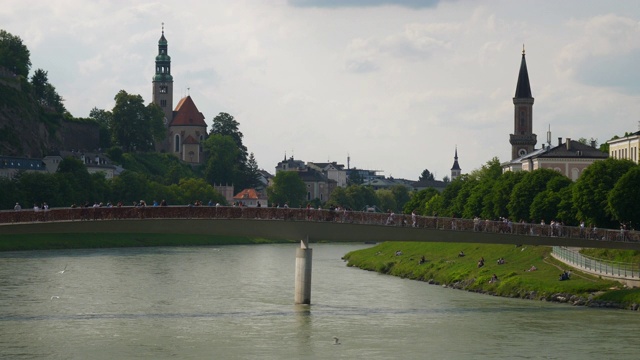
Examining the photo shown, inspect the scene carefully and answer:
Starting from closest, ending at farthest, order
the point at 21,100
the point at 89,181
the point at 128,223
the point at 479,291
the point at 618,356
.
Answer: the point at 618,356
the point at 128,223
the point at 479,291
the point at 89,181
the point at 21,100

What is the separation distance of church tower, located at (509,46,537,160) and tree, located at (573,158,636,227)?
95.8 meters

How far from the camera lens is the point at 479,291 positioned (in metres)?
93.7

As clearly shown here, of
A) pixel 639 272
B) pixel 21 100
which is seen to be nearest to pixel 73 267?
pixel 639 272

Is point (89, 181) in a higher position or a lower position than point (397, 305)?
higher

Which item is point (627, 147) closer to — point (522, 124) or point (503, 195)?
point (503, 195)

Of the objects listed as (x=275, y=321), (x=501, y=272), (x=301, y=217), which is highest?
(x=301, y=217)

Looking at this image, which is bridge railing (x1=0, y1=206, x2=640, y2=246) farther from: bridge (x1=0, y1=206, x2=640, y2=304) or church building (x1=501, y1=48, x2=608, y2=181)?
church building (x1=501, y1=48, x2=608, y2=181)

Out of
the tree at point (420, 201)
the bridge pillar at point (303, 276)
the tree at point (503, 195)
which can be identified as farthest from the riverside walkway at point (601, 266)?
the tree at point (420, 201)

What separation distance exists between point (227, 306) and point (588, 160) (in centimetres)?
8184

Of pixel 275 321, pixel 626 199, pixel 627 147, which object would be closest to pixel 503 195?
pixel 627 147

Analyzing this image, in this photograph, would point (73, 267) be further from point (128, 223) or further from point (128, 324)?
point (128, 324)

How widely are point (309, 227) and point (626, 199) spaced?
24.6 metres

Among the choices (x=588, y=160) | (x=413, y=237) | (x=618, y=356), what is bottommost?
(x=618, y=356)

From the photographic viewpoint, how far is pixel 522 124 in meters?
198
